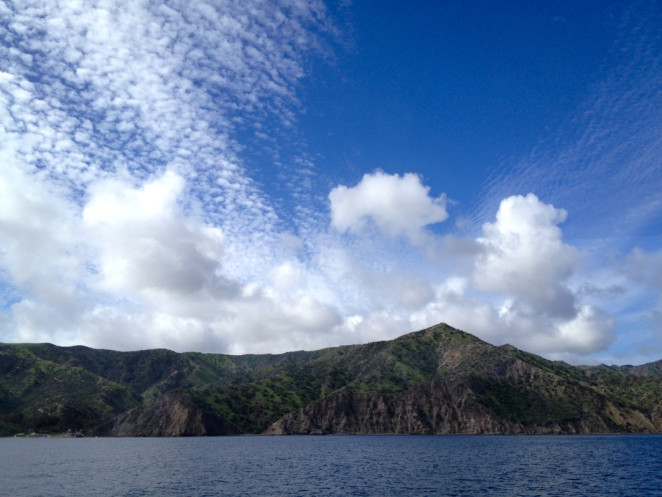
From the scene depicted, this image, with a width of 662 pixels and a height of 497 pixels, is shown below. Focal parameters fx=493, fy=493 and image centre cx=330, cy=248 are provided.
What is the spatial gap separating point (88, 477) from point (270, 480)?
40915 millimetres

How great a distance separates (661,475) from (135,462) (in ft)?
434

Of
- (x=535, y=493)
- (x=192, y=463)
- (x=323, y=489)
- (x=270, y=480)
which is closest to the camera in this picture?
(x=535, y=493)

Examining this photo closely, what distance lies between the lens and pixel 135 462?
141625 mm

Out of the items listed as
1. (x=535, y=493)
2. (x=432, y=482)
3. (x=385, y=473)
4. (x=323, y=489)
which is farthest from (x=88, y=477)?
(x=535, y=493)

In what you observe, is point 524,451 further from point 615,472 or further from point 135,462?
point 135,462

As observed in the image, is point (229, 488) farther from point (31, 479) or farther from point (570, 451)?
point (570, 451)

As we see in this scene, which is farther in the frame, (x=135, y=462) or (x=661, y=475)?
(x=135, y=462)

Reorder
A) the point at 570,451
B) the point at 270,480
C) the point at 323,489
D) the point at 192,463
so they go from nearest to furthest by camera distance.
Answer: the point at 323,489 < the point at 270,480 < the point at 192,463 < the point at 570,451

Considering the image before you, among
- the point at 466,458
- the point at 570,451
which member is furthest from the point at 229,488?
the point at 570,451

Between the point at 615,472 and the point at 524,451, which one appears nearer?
the point at 615,472

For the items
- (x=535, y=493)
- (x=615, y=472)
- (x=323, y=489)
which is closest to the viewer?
(x=535, y=493)

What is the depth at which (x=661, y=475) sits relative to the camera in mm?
104500

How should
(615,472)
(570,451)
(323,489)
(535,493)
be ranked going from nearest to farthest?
(535,493) → (323,489) → (615,472) → (570,451)

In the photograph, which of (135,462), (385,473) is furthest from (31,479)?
(385,473)
